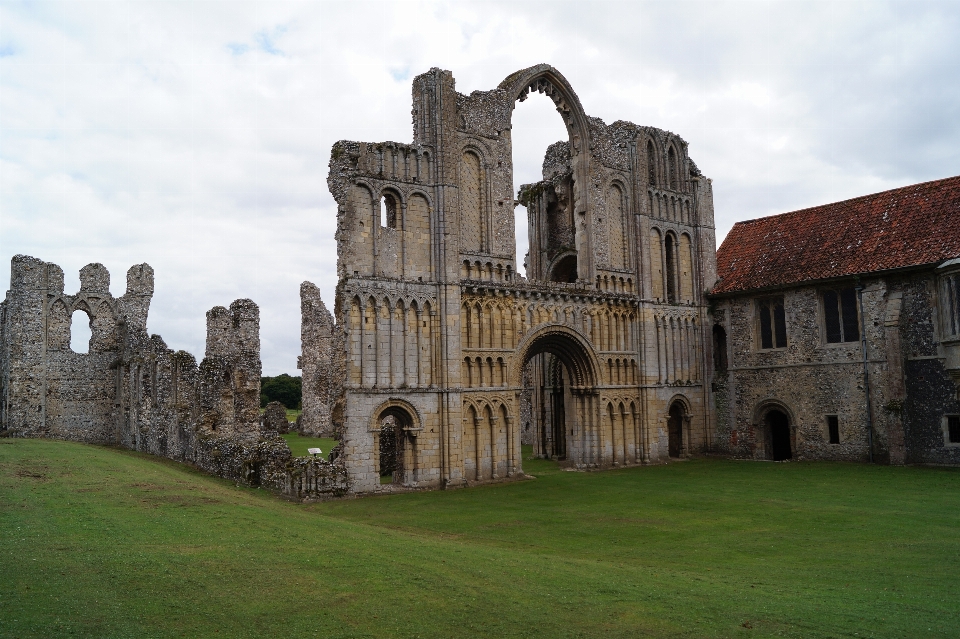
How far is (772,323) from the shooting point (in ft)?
106

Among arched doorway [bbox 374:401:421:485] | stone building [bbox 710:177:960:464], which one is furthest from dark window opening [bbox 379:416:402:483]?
stone building [bbox 710:177:960:464]

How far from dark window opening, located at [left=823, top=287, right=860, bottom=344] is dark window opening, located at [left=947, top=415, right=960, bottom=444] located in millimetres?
4449

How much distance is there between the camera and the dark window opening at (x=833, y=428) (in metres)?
29.5

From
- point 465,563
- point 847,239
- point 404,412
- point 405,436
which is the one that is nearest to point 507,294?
point 404,412

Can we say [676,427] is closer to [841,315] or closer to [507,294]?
[841,315]

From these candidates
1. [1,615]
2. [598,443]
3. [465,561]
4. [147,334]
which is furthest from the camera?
[147,334]

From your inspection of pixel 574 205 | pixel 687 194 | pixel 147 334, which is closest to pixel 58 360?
pixel 147 334

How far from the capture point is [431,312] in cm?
2505

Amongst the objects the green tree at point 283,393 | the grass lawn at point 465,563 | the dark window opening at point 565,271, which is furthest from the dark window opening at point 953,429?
the green tree at point 283,393

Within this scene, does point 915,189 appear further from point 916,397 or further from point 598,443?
point 598,443

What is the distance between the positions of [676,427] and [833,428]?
6.87 meters

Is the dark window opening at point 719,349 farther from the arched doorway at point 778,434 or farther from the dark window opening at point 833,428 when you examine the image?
the dark window opening at point 833,428

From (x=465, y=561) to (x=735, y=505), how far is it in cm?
1026

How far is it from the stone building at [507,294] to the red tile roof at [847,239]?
2195 millimetres
